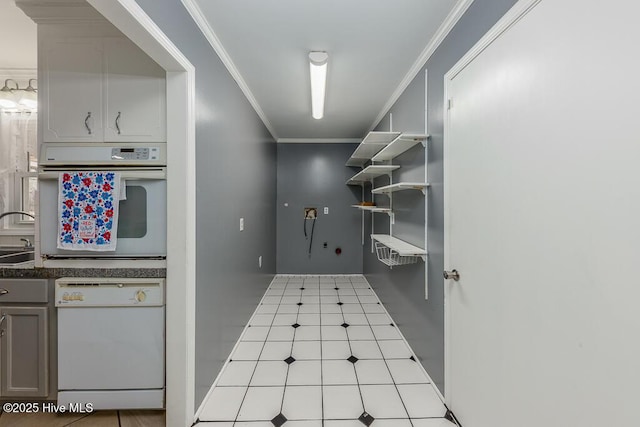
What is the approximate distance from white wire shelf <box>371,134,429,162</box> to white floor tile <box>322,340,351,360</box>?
6.26 feet

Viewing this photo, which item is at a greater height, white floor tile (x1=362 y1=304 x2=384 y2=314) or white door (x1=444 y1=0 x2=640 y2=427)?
white door (x1=444 y1=0 x2=640 y2=427)

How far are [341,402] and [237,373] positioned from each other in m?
0.87

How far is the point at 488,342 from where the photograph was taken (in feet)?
4.23

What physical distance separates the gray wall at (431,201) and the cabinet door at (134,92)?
1.86 meters

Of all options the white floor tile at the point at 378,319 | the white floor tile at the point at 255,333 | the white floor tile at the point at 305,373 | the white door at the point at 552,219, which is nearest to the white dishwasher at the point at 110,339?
the white floor tile at the point at 305,373

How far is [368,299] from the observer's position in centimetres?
358

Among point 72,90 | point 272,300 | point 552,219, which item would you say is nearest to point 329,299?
point 272,300

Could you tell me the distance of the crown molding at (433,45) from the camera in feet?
5.00

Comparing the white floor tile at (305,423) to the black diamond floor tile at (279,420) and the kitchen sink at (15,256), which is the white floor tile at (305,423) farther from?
the kitchen sink at (15,256)

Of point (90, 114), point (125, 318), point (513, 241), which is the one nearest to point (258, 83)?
point (90, 114)

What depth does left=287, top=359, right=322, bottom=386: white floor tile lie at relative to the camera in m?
1.93

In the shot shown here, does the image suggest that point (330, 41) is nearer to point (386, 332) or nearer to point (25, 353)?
point (386, 332)

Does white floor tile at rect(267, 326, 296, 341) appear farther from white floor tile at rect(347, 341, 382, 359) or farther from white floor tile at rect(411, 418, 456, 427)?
white floor tile at rect(411, 418, 456, 427)

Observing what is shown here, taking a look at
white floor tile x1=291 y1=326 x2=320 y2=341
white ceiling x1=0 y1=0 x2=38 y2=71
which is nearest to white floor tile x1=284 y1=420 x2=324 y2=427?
white floor tile x1=291 y1=326 x2=320 y2=341
